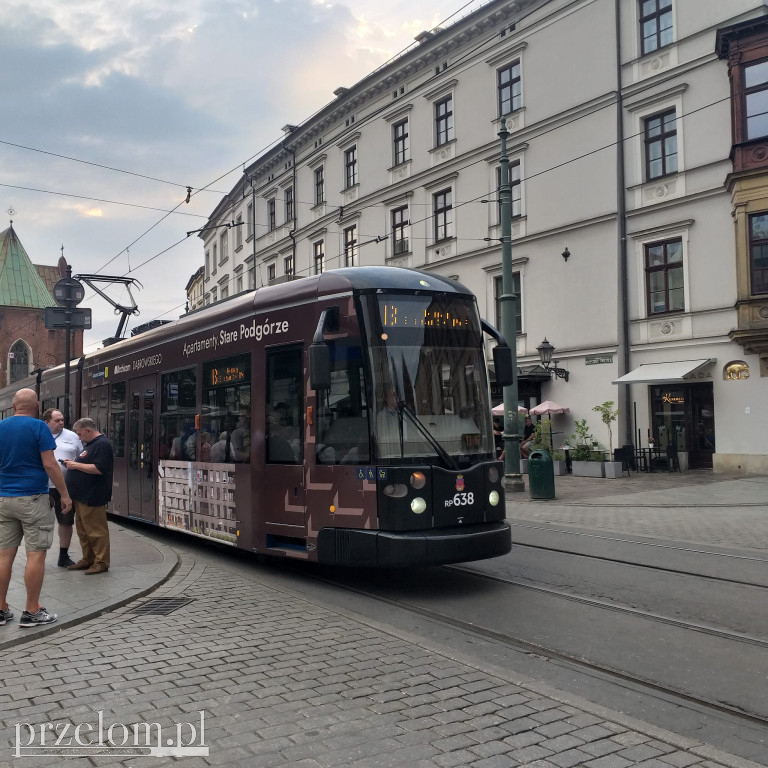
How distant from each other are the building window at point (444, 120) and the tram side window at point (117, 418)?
1957cm

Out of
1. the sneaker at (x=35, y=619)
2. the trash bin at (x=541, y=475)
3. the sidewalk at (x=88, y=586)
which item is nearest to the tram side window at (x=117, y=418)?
the sidewalk at (x=88, y=586)

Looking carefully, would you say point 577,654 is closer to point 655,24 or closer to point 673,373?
point 673,373

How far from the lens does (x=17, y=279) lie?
2515 inches

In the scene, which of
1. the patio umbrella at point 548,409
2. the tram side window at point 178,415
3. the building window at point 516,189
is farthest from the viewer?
the building window at point 516,189

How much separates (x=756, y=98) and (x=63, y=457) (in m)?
19.2

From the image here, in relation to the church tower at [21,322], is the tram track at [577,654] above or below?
→ below

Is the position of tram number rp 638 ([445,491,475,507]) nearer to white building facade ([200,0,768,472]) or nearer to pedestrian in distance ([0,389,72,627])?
pedestrian in distance ([0,389,72,627])

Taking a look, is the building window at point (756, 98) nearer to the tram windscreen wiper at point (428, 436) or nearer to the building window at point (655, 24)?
the building window at point (655, 24)

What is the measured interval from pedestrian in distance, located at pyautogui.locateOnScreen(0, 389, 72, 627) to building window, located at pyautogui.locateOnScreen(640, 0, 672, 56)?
22117 mm

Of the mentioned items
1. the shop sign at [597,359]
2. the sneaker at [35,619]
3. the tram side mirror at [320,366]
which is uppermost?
the shop sign at [597,359]

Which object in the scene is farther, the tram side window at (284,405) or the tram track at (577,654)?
the tram side window at (284,405)

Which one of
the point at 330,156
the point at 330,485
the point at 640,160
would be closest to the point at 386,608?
the point at 330,485

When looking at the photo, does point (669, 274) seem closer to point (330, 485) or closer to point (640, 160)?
point (640, 160)

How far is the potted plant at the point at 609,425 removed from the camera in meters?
20.2
